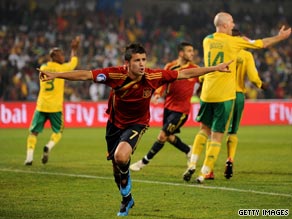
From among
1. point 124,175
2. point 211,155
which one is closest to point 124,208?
point 124,175

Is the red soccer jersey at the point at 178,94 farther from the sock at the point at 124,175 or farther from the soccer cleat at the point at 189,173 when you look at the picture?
the sock at the point at 124,175

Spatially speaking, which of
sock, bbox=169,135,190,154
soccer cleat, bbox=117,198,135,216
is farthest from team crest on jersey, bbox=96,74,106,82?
sock, bbox=169,135,190,154

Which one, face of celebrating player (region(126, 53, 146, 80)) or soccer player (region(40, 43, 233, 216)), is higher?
face of celebrating player (region(126, 53, 146, 80))

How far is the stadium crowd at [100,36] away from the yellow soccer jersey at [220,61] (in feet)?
63.1

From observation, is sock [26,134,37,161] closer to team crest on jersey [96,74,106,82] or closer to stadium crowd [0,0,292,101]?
team crest on jersey [96,74,106,82]

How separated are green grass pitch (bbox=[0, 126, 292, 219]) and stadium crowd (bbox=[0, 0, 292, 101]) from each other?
12701mm

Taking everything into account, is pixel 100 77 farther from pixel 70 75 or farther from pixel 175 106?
pixel 175 106

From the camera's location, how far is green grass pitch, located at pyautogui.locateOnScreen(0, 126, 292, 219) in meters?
9.11

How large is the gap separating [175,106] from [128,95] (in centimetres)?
552

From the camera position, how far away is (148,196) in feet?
34.1

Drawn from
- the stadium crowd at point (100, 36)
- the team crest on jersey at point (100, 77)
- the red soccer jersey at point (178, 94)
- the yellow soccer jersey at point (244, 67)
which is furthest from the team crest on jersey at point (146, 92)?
the stadium crowd at point (100, 36)

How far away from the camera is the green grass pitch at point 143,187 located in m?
9.11

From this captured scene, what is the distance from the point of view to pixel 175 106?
1462 cm

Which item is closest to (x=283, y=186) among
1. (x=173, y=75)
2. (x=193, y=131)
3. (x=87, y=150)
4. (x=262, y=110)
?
(x=173, y=75)
